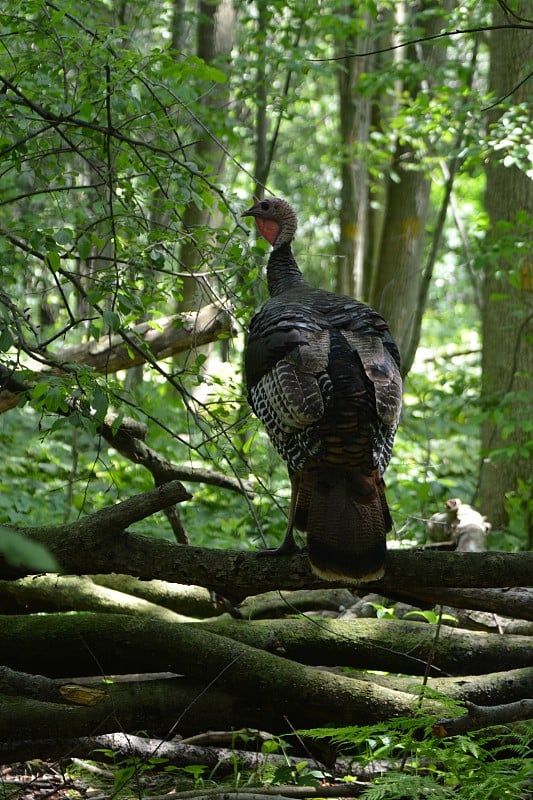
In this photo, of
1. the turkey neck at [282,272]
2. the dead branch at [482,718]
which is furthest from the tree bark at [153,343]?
the dead branch at [482,718]

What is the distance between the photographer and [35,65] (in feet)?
16.1

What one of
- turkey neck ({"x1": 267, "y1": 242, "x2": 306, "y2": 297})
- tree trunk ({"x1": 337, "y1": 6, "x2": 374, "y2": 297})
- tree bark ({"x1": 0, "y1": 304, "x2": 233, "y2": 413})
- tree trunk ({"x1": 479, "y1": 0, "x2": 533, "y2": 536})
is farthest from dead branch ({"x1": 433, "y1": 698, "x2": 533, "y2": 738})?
tree trunk ({"x1": 337, "y1": 6, "x2": 374, "y2": 297})

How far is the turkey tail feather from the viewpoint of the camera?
3.64 metres

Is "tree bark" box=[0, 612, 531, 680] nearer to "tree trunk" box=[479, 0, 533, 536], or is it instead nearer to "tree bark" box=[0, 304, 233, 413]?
"tree bark" box=[0, 304, 233, 413]

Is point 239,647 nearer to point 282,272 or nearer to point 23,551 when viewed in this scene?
point 282,272

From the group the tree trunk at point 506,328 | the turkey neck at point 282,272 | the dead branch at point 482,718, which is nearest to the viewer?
the dead branch at point 482,718

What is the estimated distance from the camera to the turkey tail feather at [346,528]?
364cm

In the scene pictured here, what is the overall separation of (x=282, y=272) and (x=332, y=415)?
2.11m

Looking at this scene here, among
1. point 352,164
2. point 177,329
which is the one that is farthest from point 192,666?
point 352,164

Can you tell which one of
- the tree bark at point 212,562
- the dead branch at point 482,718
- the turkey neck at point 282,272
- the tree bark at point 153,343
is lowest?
the dead branch at point 482,718

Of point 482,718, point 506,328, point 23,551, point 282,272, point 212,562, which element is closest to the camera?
point 23,551

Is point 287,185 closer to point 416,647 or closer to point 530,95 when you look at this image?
point 530,95

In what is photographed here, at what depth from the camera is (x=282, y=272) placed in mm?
5867

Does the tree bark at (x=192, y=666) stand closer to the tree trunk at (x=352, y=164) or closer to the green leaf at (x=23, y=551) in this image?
the green leaf at (x=23, y=551)
